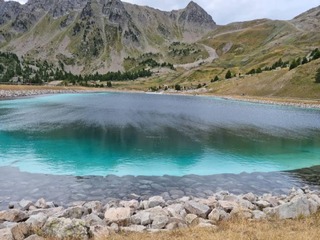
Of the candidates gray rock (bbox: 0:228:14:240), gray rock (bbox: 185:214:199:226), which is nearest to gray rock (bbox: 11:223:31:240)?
gray rock (bbox: 0:228:14:240)

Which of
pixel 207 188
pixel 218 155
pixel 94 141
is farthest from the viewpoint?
pixel 94 141

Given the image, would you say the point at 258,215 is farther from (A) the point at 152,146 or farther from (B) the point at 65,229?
(A) the point at 152,146

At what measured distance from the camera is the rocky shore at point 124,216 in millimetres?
15352

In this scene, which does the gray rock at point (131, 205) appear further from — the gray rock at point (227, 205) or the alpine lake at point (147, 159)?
the gray rock at point (227, 205)

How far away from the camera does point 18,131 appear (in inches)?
2269

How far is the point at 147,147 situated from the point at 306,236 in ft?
110

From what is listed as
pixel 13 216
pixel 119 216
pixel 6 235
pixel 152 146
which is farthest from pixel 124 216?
pixel 152 146

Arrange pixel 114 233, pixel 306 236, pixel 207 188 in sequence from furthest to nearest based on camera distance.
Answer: pixel 207 188 → pixel 114 233 → pixel 306 236

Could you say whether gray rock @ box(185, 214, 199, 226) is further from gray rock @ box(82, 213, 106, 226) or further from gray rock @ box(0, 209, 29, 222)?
gray rock @ box(0, 209, 29, 222)

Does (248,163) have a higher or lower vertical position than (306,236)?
lower

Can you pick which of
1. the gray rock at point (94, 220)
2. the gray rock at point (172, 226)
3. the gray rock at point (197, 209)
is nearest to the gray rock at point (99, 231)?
the gray rock at point (94, 220)

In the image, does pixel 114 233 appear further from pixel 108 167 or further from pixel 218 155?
pixel 218 155

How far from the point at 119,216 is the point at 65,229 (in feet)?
12.5

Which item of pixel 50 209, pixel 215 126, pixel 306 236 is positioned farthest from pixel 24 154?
pixel 215 126
